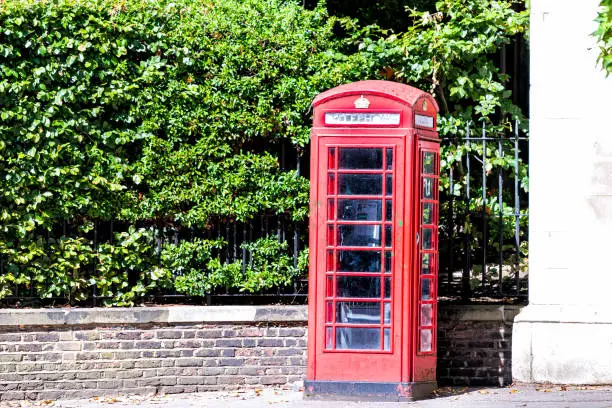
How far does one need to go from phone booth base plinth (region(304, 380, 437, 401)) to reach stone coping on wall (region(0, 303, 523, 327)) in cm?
85

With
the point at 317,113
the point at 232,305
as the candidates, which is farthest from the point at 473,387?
the point at 317,113

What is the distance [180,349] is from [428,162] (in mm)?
2714

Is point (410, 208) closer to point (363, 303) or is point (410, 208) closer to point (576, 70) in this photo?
point (363, 303)

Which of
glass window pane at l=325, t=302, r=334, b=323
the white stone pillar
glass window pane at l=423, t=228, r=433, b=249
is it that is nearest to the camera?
glass window pane at l=325, t=302, r=334, b=323

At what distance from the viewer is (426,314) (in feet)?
28.2

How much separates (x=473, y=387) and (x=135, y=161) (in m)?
3.65

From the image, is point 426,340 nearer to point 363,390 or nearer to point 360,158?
point 363,390

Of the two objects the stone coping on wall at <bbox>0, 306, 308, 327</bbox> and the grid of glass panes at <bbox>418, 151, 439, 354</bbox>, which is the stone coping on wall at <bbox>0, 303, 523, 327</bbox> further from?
the grid of glass panes at <bbox>418, 151, 439, 354</bbox>

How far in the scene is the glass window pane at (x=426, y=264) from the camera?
855cm

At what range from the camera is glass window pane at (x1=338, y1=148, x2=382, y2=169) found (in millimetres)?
8281

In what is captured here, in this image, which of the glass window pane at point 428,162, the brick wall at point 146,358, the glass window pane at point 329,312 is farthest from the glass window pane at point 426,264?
the brick wall at point 146,358

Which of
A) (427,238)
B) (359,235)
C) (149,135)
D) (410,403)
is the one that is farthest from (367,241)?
(149,135)

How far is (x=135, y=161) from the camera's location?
9344 millimetres

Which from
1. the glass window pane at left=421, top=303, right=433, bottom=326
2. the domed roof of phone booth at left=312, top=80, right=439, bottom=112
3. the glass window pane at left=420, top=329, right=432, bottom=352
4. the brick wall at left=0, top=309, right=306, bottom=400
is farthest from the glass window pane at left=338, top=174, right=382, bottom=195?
the brick wall at left=0, top=309, right=306, bottom=400
